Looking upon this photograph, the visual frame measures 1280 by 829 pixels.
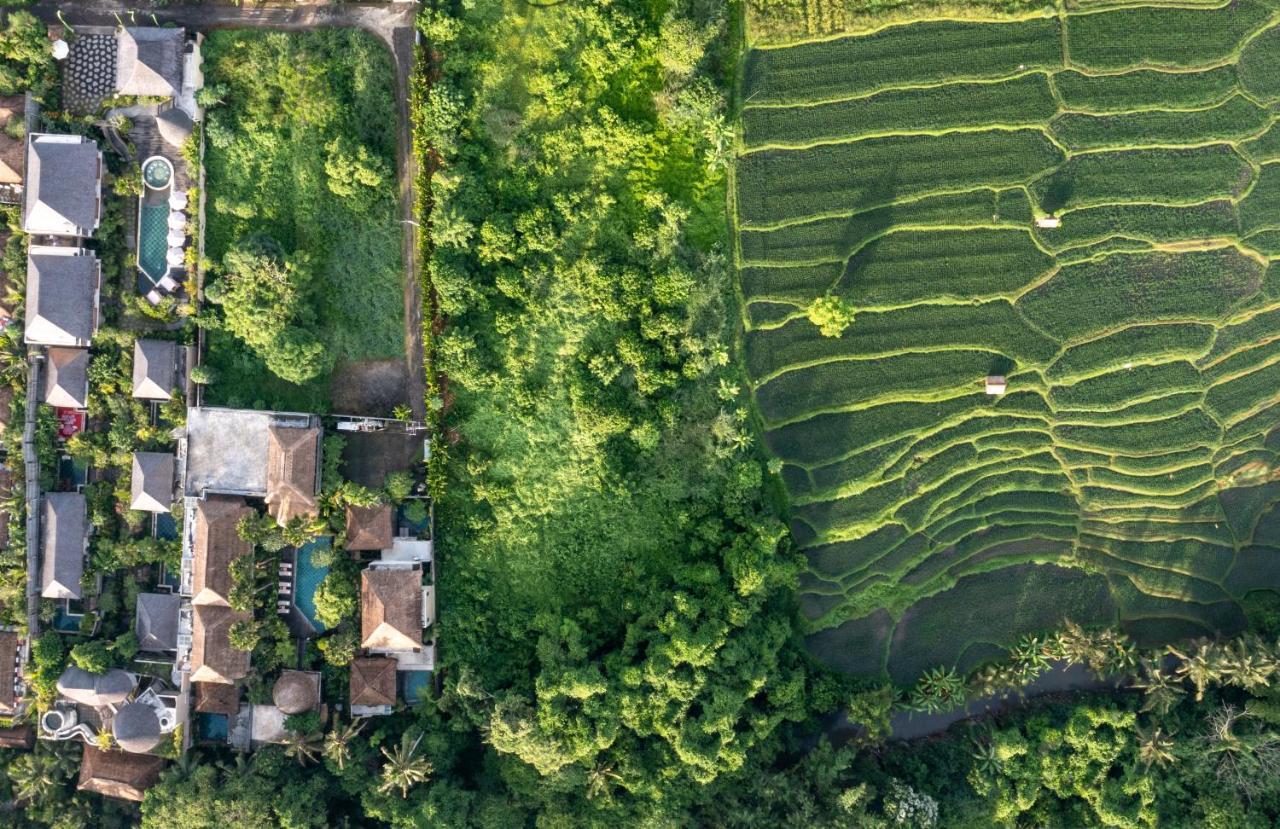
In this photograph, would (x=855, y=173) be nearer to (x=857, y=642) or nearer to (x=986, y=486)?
(x=986, y=486)

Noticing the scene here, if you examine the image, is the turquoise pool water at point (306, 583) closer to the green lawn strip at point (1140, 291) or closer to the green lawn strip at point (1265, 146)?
the green lawn strip at point (1140, 291)

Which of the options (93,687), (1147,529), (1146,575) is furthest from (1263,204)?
(93,687)

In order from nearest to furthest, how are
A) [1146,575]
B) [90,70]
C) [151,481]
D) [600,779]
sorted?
1. [600,779]
2. [151,481]
3. [90,70]
4. [1146,575]

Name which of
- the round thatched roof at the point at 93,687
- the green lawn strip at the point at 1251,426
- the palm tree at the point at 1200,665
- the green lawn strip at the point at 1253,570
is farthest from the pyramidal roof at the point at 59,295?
the green lawn strip at the point at 1253,570

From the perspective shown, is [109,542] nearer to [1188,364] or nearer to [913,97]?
[913,97]

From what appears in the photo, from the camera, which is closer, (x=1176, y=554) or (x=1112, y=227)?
(x=1112, y=227)

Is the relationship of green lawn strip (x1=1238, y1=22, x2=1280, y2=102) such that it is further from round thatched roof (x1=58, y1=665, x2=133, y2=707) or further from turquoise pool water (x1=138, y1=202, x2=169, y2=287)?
round thatched roof (x1=58, y1=665, x2=133, y2=707)
